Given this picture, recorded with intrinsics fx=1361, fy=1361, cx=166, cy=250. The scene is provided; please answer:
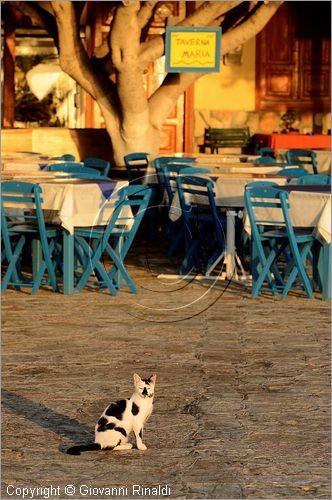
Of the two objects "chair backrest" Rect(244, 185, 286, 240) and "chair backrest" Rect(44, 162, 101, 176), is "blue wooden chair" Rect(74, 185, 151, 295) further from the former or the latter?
"chair backrest" Rect(44, 162, 101, 176)

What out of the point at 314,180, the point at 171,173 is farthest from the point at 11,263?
the point at 171,173

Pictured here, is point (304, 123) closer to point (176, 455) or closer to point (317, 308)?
point (317, 308)

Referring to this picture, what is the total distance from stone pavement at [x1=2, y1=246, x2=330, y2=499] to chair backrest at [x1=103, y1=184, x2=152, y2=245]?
50cm

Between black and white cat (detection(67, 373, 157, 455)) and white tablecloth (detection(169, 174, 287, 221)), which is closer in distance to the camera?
black and white cat (detection(67, 373, 157, 455))

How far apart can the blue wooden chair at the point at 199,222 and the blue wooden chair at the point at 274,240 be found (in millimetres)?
667

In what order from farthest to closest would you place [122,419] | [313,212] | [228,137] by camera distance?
[228,137]
[313,212]
[122,419]

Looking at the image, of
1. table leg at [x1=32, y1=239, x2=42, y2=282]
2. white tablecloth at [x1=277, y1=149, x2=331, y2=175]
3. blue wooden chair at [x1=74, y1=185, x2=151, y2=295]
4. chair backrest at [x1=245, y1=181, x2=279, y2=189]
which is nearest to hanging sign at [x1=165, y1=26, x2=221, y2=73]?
chair backrest at [x1=245, y1=181, x2=279, y2=189]

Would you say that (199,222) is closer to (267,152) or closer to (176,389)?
(176,389)

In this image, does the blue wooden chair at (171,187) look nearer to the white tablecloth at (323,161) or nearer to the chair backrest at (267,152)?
the chair backrest at (267,152)

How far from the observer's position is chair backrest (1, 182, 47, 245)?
1056cm

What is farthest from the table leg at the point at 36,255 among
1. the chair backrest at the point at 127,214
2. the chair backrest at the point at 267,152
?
the chair backrest at the point at 267,152

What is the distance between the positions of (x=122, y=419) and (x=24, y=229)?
5206 millimetres

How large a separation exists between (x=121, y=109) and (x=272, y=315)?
6786 millimetres

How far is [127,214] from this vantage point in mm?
11047
